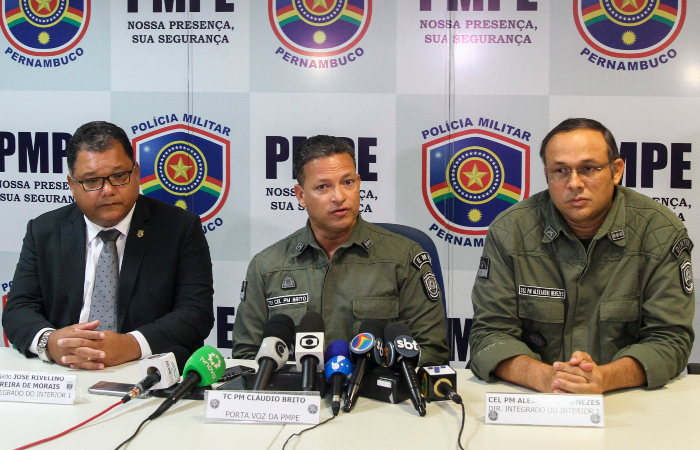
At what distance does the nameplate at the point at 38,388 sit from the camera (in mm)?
1540

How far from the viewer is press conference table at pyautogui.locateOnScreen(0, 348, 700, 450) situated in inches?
50.6

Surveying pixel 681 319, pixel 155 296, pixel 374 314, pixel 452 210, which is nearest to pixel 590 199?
pixel 681 319

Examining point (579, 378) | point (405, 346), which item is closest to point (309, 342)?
point (405, 346)

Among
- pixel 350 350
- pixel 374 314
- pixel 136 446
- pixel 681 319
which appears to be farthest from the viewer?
pixel 374 314

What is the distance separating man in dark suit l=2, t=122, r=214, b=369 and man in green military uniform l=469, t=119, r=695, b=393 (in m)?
1.13

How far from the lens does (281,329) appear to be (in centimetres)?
163

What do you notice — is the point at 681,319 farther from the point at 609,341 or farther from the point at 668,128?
the point at 668,128

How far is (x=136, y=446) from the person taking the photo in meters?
1.29

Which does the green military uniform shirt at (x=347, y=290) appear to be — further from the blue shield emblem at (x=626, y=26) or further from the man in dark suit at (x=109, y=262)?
the blue shield emblem at (x=626, y=26)

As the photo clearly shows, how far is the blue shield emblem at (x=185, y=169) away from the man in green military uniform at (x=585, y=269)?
188 cm

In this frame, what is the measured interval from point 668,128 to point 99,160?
281cm

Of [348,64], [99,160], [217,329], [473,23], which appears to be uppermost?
[473,23]

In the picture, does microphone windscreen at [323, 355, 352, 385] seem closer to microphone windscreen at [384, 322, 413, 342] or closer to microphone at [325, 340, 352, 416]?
microphone at [325, 340, 352, 416]

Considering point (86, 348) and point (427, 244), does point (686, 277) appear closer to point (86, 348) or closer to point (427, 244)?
point (427, 244)
